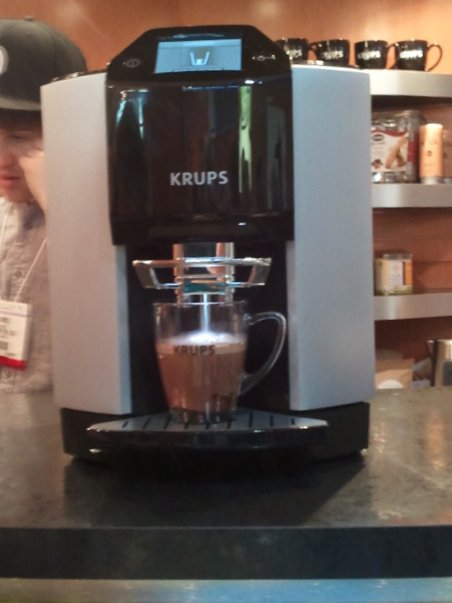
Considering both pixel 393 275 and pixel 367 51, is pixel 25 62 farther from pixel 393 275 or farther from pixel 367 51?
pixel 393 275

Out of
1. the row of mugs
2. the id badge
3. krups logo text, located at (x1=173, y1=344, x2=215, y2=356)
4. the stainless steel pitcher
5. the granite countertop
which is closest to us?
the granite countertop

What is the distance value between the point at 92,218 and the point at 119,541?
0.29 meters

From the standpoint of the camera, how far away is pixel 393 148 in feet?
6.42

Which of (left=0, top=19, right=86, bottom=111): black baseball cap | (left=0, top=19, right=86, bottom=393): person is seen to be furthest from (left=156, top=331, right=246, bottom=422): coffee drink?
(left=0, top=19, right=86, bottom=111): black baseball cap

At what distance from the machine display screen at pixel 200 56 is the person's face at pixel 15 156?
35.1 inches

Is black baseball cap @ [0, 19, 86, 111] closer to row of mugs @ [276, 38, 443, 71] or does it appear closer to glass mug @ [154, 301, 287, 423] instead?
row of mugs @ [276, 38, 443, 71]

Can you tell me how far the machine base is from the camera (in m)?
0.61

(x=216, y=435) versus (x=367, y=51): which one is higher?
(x=367, y=51)

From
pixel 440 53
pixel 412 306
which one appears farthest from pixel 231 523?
pixel 440 53

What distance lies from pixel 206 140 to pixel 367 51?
138 cm

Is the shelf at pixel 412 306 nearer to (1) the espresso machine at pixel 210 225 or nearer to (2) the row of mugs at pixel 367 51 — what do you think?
(2) the row of mugs at pixel 367 51

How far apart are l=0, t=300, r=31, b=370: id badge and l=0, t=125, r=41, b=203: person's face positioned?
0.21 m

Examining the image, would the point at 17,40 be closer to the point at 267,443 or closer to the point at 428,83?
the point at 428,83

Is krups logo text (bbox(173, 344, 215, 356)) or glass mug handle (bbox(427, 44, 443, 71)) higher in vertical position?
glass mug handle (bbox(427, 44, 443, 71))
